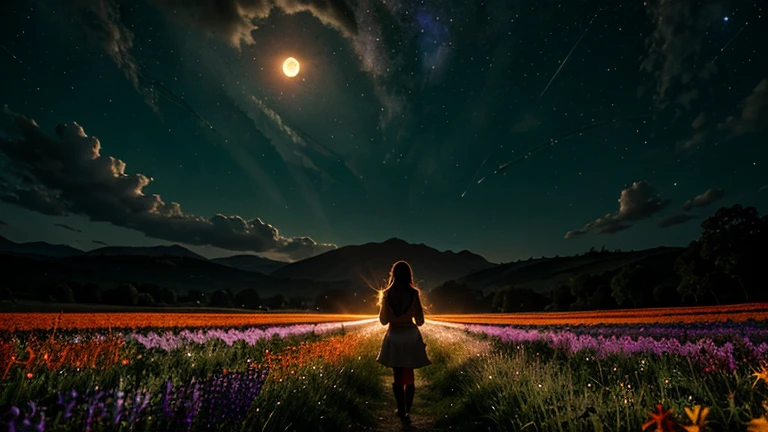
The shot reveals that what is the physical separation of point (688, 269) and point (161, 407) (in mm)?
63073

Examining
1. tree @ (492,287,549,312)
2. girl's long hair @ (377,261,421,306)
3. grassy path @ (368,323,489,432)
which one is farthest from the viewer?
tree @ (492,287,549,312)

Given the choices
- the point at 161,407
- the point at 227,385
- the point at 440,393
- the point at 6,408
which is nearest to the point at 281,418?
the point at 227,385

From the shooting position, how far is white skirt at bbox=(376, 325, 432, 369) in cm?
649

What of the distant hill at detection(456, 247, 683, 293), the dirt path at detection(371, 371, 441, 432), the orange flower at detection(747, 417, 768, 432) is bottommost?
the dirt path at detection(371, 371, 441, 432)

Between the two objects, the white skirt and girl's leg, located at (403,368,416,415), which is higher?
the white skirt

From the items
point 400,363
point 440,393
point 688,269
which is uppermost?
point 688,269

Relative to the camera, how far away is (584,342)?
8930 millimetres

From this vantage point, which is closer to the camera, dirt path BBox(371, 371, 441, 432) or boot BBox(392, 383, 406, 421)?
dirt path BBox(371, 371, 441, 432)

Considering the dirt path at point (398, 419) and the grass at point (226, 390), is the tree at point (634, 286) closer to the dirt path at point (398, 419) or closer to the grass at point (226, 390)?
the dirt path at point (398, 419)

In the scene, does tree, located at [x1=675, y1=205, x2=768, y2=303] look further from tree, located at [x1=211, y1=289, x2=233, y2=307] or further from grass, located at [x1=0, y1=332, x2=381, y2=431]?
tree, located at [x1=211, y1=289, x2=233, y2=307]

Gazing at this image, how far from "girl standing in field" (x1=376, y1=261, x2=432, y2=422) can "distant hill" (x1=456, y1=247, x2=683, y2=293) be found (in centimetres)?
10787

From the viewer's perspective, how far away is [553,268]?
15350cm

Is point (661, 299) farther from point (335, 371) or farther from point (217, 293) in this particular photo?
point (217, 293)

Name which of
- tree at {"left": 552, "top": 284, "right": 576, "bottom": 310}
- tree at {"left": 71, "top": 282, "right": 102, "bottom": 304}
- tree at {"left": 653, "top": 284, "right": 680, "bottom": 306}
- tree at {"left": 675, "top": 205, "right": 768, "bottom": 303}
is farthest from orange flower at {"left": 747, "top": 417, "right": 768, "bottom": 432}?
tree at {"left": 552, "top": 284, "right": 576, "bottom": 310}
